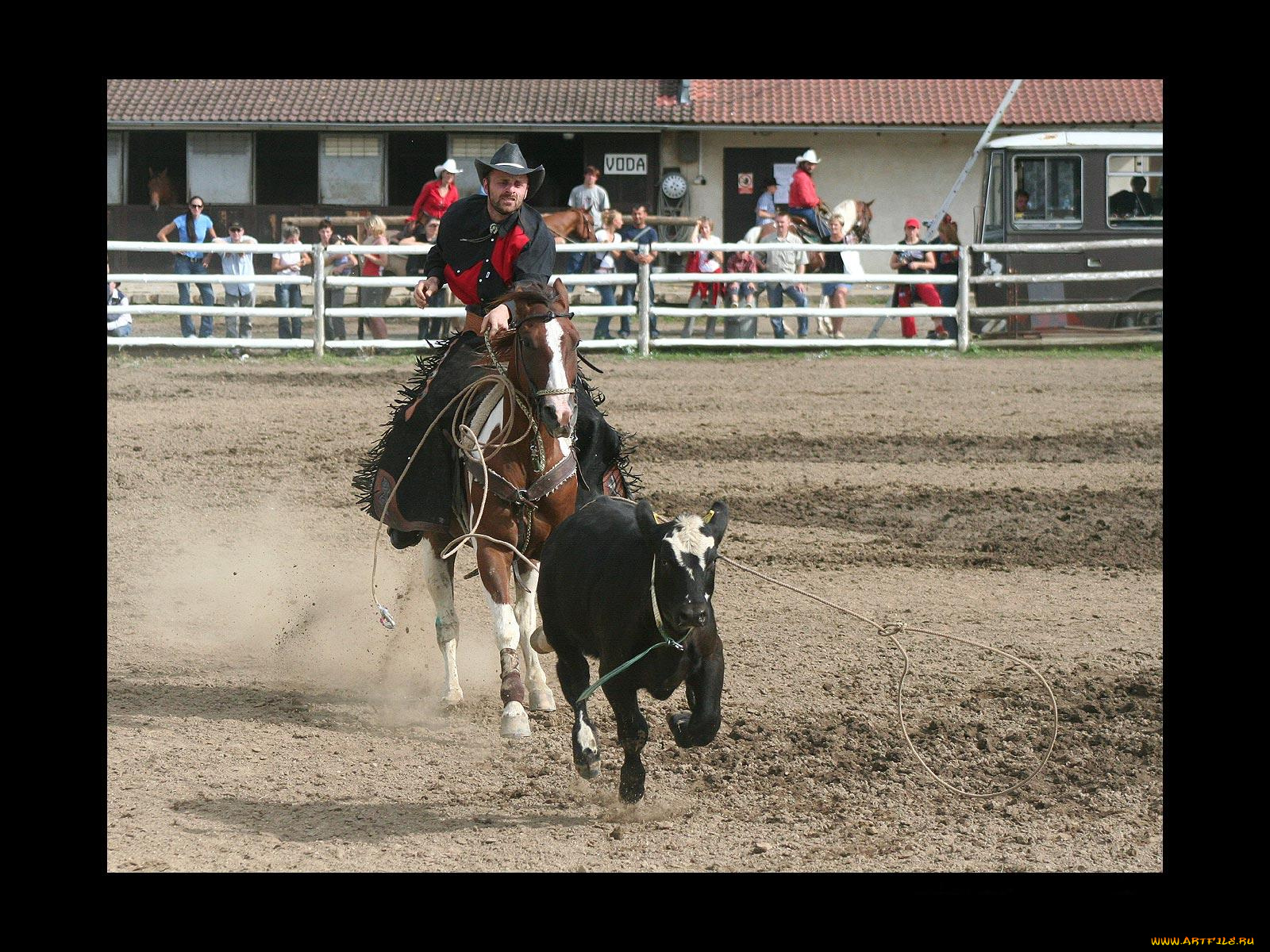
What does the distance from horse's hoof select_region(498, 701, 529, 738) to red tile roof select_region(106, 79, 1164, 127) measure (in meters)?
26.7

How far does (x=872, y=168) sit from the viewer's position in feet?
109

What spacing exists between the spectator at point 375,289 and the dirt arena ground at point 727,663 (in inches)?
182

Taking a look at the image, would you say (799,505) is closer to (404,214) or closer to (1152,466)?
(1152,466)

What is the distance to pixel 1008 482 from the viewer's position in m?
12.4

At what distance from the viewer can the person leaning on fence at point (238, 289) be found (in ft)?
67.3

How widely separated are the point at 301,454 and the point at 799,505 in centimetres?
466

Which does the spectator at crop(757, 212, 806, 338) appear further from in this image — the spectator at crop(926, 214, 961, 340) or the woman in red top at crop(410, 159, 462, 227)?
the woman in red top at crop(410, 159, 462, 227)

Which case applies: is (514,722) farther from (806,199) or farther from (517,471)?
(806,199)

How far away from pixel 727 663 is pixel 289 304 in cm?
1435

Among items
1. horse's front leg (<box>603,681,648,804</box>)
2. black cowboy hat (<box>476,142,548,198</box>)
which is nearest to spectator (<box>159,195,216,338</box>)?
black cowboy hat (<box>476,142,548,198</box>)

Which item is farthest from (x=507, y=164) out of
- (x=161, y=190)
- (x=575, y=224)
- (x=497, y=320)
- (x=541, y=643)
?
(x=161, y=190)

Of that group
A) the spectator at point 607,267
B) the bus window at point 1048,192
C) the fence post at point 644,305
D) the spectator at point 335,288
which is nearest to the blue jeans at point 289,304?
the spectator at point 335,288

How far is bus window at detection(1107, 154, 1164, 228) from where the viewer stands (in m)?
22.0
